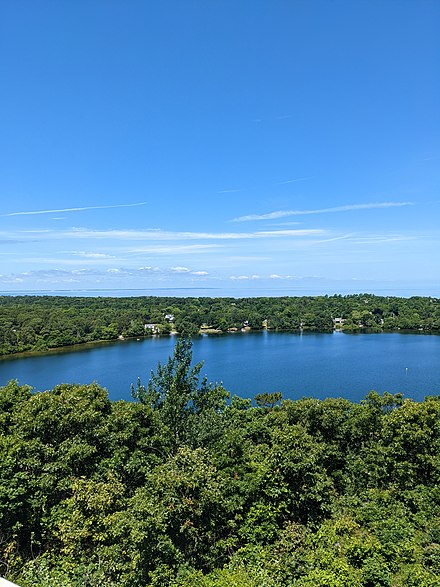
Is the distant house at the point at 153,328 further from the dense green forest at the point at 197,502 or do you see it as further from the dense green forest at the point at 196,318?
the dense green forest at the point at 197,502

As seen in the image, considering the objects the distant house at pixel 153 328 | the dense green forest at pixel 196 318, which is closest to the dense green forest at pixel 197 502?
the dense green forest at pixel 196 318

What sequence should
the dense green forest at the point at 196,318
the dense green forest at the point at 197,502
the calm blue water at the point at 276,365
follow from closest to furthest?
1. the dense green forest at the point at 197,502
2. the calm blue water at the point at 276,365
3. the dense green forest at the point at 196,318

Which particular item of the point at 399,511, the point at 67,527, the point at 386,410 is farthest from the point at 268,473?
the point at 386,410

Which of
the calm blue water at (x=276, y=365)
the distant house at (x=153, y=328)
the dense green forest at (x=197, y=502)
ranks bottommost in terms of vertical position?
the calm blue water at (x=276, y=365)

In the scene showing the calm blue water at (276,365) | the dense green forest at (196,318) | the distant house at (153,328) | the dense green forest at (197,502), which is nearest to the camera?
the dense green forest at (197,502)

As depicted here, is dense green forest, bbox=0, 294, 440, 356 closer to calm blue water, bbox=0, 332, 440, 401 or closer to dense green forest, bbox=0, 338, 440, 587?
calm blue water, bbox=0, 332, 440, 401
